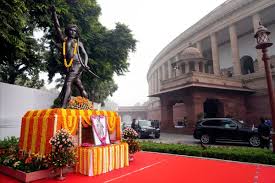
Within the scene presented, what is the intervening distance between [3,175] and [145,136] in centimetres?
1571

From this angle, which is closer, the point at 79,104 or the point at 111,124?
the point at 79,104

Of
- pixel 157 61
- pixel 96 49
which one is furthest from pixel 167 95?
pixel 157 61

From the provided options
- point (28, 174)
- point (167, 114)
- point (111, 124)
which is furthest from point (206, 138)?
point (28, 174)

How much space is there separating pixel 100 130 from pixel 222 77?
803 inches

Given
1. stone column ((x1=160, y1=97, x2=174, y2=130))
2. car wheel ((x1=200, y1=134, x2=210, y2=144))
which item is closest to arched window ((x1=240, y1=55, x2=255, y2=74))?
stone column ((x1=160, y1=97, x2=174, y2=130))

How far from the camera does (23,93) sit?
1434 centimetres

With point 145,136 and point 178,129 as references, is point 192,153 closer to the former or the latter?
point 145,136

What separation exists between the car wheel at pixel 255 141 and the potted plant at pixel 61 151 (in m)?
12.3

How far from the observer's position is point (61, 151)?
265 inches

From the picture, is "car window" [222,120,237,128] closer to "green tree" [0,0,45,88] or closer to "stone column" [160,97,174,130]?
"stone column" [160,97,174,130]

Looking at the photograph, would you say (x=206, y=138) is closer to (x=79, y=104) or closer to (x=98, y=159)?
(x=79, y=104)

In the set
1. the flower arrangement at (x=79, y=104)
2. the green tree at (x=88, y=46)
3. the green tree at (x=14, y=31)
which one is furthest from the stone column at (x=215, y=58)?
the flower arrangement at (x=79, y=104)

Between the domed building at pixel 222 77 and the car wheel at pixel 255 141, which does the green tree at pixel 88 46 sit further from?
the car wheel at pixel 255 141

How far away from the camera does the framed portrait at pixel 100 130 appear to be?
805 centimetres
